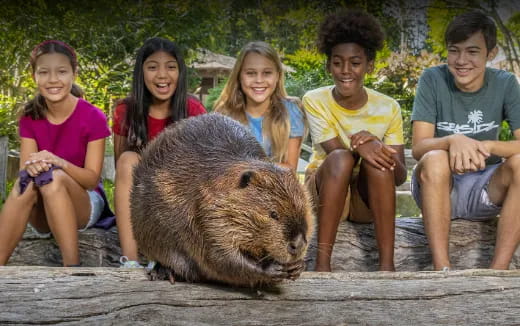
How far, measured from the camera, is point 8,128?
823 cm

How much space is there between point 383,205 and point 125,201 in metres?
1.49

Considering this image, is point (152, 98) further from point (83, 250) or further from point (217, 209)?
point (217, 209)

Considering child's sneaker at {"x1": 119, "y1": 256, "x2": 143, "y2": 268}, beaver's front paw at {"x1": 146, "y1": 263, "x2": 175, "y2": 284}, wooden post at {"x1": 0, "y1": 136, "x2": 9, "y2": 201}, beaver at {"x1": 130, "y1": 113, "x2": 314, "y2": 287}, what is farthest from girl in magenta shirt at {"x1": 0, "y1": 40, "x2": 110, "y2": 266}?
wooden post at {"x1": 0, "y1": 136, "x2": 9, "y2": 201}

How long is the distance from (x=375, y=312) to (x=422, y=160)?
1323mm

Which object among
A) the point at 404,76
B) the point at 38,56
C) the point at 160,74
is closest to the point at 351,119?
Answer: the point at 160,74

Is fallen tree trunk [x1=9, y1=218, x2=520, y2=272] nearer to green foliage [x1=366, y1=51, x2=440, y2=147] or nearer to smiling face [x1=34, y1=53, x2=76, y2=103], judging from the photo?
smiling face [x1=34, y1=53, x2=76, y2=103]

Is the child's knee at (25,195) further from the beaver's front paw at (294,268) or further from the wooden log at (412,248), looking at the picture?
the beaver's front paw at (294,268)

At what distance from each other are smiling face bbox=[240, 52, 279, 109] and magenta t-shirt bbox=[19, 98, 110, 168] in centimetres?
95

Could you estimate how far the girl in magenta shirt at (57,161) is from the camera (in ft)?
11.3

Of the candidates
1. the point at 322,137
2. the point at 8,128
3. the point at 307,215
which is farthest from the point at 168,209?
A: the point at 8,128

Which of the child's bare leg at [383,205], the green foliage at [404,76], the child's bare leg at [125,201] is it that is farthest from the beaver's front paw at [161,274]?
the green foliage at [404,76]

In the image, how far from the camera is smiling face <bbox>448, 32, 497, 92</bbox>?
3.80m

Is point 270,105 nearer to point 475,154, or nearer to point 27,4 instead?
point 475,154

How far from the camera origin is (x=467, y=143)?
3.43 m
